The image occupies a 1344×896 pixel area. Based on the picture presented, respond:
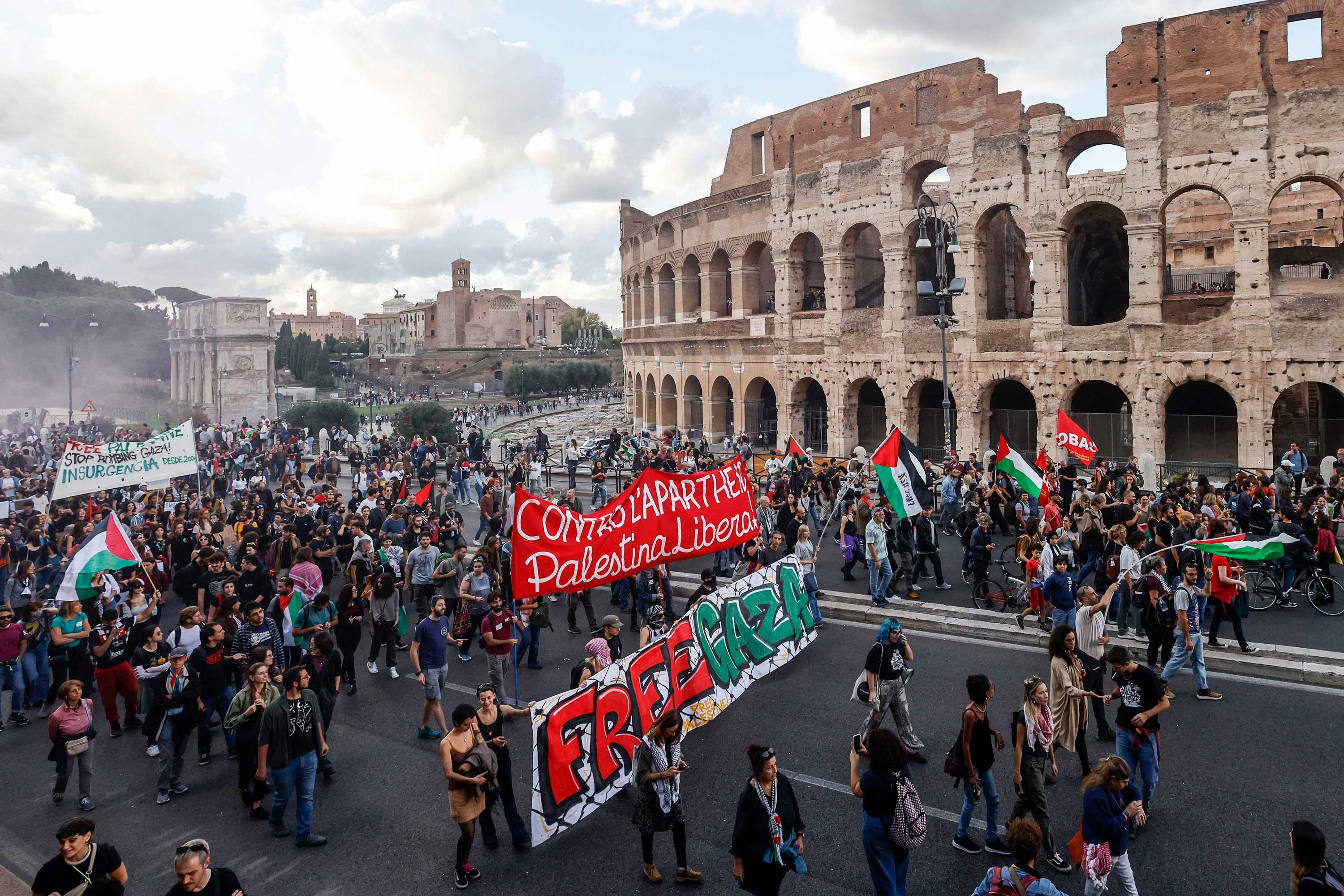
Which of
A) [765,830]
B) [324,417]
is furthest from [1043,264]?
[324,417]

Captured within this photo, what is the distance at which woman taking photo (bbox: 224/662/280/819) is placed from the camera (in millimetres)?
8203

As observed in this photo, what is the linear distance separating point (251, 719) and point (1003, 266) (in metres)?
34.1

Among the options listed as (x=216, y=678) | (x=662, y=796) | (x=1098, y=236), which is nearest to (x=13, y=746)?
(x=216, y=678)

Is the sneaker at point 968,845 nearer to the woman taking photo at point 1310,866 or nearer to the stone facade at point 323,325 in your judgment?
the woman taking photo at point 1310,866

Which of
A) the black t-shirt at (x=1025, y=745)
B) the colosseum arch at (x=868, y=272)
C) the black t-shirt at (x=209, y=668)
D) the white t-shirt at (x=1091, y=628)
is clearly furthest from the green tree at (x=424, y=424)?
the black t-shirt at (x=1025, y=745)

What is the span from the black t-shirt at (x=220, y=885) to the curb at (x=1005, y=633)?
10021 mm

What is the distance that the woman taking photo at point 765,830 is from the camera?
19.3 ft

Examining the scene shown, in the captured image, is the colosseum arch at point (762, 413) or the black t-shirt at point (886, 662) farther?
the colosseum arch at point (762, 413)

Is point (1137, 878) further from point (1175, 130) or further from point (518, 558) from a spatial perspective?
point (1175, 130)

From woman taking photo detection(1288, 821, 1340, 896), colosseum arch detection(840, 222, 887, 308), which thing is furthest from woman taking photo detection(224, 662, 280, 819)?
colosseum arch detection(840, 222, 887, 308)

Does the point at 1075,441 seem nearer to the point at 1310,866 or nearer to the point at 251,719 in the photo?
the point at 1310,866

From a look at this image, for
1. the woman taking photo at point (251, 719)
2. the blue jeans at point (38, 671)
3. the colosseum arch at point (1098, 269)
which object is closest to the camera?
the woman taking photo at point (251, 719)

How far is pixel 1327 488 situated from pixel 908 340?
575 inches

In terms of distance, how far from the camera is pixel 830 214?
3228cm
